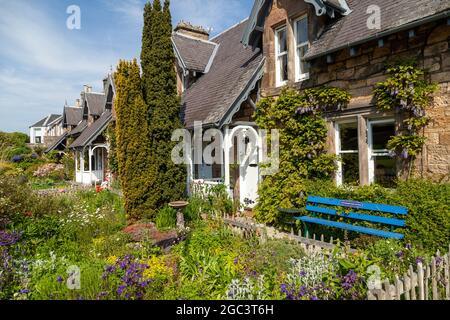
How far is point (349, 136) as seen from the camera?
7.76 metres

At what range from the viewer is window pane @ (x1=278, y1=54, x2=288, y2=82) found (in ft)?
31.4

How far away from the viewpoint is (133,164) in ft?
32.1

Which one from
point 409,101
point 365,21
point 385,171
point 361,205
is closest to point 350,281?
point 361,205

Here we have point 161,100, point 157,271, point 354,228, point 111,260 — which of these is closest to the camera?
point 157,271

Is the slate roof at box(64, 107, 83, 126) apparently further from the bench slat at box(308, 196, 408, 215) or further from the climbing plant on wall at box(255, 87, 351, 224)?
the bench slat at box(308, 196, 408, 215)

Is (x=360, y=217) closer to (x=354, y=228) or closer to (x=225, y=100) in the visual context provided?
(x=354, y=228)

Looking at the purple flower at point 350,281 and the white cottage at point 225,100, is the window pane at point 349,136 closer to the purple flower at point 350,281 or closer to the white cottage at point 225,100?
the white cottage at point 225,100

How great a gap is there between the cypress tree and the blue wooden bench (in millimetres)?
4623

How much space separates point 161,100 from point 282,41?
446 centimetres

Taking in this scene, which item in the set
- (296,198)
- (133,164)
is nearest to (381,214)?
(296,198)

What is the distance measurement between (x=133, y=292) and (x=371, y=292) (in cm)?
308

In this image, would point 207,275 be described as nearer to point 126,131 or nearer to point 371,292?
point 371,292

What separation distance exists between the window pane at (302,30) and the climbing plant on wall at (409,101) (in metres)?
3.28
